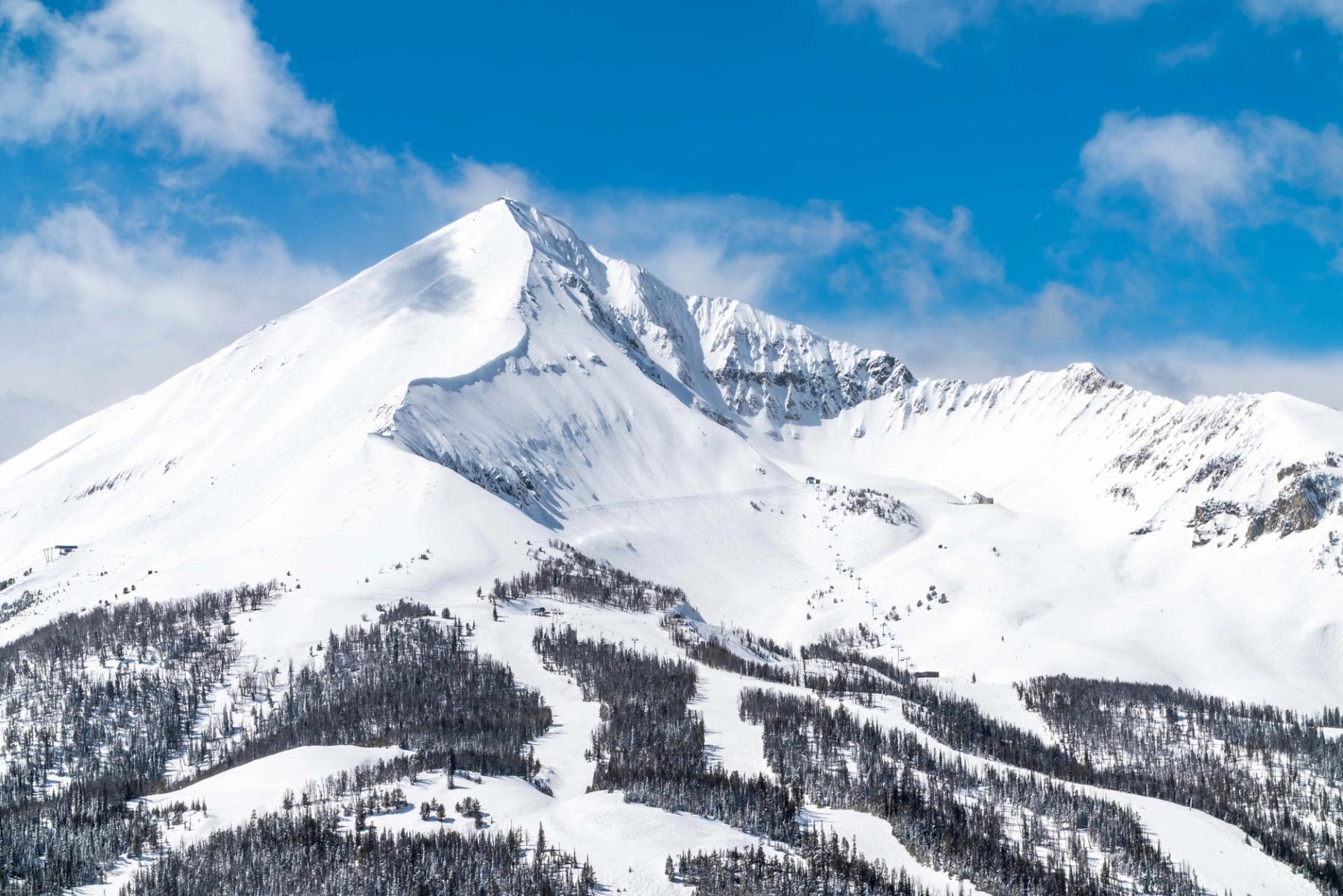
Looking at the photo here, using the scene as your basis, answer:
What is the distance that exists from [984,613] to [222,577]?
13785cm

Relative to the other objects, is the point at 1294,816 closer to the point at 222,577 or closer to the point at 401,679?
the point at 401,679

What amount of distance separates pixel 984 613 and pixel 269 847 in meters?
160

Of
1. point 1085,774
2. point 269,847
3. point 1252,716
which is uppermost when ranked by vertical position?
point 1252,716

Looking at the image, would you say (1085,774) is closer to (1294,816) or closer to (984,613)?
(1294,816)

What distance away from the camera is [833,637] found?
7397 inches

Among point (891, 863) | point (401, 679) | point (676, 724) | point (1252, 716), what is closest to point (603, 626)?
point (401, 679)

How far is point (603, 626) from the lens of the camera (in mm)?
134250

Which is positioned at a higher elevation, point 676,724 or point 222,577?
point 222,577

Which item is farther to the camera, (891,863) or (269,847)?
(891,863)

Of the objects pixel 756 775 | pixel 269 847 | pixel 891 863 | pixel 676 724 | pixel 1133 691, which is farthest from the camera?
pixel 1133 691

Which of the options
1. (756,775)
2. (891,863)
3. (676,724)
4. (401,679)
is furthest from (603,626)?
(891,863)

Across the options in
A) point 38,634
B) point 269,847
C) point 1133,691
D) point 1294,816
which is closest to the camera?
point 269,847

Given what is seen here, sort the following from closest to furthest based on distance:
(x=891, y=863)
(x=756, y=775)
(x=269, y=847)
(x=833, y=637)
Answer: (x=269, y=847)
(x=891, y=863)
(x=756, y=775)
(x=833, y=637)

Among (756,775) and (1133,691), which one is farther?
(1133,691)
